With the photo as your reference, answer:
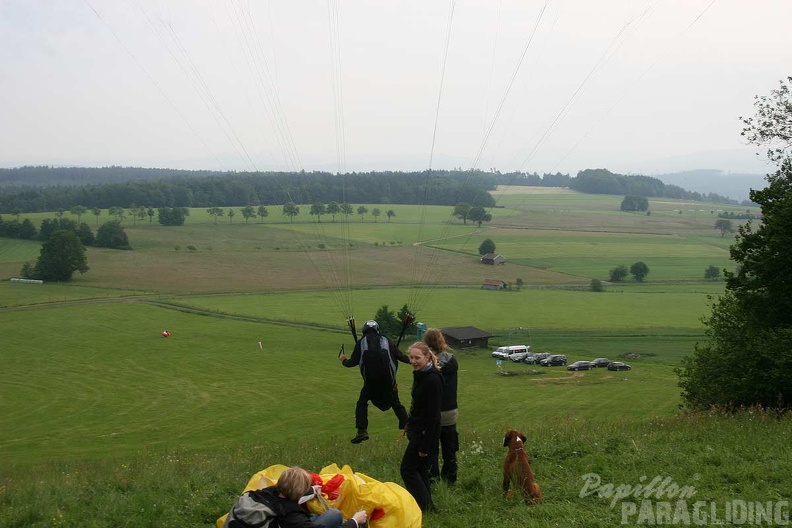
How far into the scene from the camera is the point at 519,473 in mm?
7043

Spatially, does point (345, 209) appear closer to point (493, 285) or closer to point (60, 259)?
point (493, 285)

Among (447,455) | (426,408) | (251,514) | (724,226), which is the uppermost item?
(724,226)

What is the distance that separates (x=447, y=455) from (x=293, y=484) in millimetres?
2559

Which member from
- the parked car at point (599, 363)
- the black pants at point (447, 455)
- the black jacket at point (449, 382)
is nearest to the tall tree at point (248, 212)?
the parked car at point (599, 363)

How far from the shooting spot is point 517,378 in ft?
116

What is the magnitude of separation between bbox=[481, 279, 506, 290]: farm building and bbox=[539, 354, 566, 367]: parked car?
24477mm

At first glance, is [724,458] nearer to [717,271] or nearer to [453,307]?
[453,307]

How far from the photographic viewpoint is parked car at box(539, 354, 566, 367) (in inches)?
1524

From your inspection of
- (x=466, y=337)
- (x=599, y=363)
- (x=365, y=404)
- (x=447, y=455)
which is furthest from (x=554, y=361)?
(x=447, y=455)

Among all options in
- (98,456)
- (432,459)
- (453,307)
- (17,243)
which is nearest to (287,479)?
(432,459)

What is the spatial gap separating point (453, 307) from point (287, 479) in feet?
162

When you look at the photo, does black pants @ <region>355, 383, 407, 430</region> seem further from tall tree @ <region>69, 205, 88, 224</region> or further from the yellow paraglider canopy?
tall tree @ <region>69, 205, 88, 224</region>

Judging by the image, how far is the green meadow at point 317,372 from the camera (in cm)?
762

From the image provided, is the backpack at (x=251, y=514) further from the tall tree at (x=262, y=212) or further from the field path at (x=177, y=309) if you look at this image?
the tall tree at (x=262, y=212)
